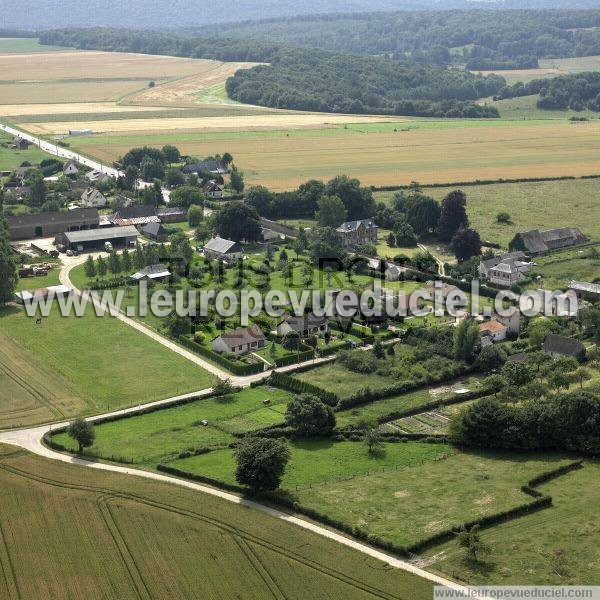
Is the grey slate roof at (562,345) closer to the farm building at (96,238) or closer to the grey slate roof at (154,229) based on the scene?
the grey slate roof at (154,229)

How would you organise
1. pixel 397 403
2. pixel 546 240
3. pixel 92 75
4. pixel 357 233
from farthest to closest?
pixel 92 75 < pixel 357 233 < pixel 546 240 < pixel 397 403

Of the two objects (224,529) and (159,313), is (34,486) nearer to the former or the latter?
(224,529)

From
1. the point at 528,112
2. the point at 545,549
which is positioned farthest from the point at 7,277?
the point at 528,112

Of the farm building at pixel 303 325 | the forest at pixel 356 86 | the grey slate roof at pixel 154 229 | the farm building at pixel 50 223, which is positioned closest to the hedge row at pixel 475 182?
the grey slate roof at pixel 154 229

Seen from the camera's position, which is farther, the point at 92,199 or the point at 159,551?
Result: the point at 92,199

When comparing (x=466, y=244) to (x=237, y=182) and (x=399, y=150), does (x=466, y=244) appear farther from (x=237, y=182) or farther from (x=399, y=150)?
(x=399, y=150)

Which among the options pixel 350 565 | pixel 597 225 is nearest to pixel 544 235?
pixel 597 225
